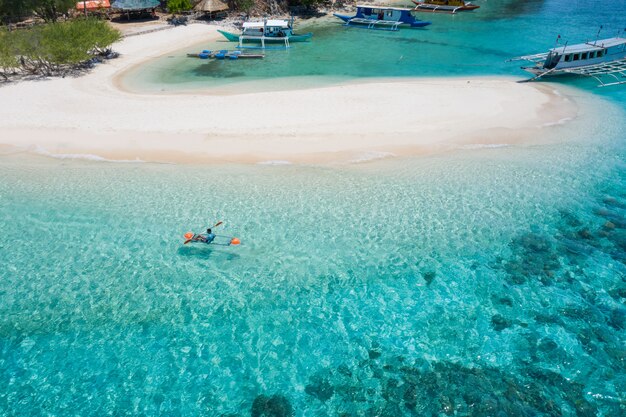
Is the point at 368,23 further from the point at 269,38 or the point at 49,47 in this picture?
the point at 49,47

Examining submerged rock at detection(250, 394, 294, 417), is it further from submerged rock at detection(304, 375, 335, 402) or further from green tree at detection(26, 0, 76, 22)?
green tree at detection(26, 0, 76, 22)

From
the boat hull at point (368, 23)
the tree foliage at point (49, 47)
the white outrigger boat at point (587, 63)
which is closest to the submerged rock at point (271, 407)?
the white outrigger boat at point (587, 63)

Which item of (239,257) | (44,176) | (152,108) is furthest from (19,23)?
(239,257)

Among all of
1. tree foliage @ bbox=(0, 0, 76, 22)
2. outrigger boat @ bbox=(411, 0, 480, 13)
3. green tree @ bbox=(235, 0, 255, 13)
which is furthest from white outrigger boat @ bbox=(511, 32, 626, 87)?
tree foliage @ bbox=(0, 0, 76, 22)

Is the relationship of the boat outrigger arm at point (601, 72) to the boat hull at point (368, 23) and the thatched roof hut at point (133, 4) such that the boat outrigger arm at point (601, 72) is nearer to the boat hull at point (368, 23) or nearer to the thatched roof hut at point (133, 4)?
the boat hull at point (368, 23)

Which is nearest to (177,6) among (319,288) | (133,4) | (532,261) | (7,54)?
(133,4)

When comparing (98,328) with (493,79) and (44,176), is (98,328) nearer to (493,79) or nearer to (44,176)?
(44,176)
